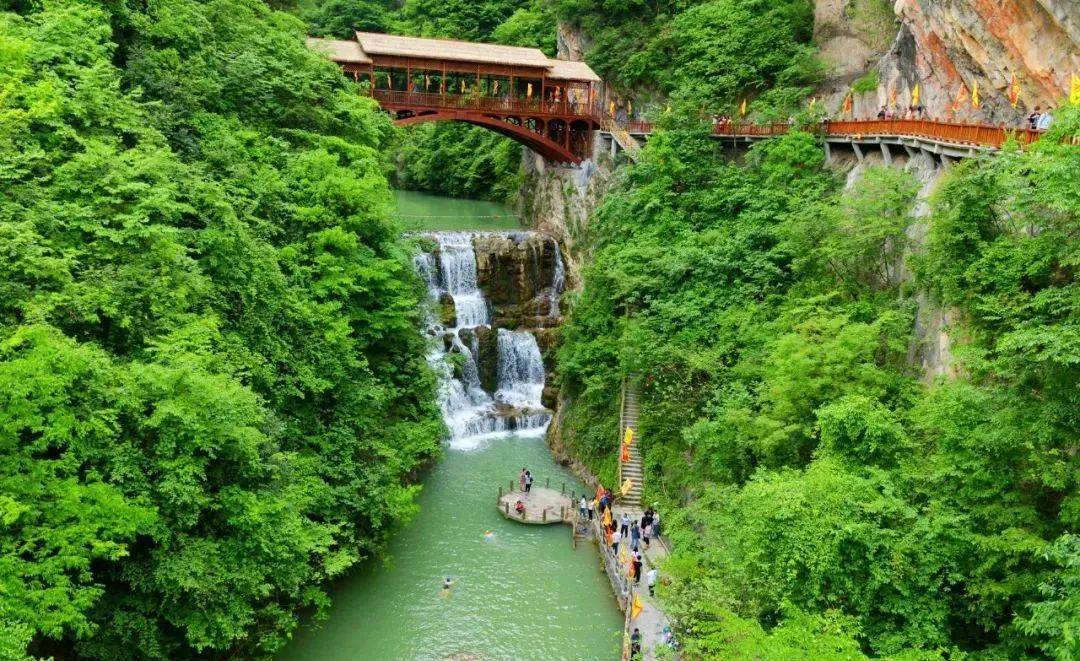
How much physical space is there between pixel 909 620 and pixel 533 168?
40.7 m

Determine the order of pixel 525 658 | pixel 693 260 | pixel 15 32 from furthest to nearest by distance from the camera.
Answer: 1. pixel 693 260
2. pixel 525 658
3. pixel 15 32

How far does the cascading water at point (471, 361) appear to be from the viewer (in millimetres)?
34031

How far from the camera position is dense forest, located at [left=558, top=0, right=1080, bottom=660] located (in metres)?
14.7

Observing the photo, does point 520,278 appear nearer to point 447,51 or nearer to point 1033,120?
point 447,51

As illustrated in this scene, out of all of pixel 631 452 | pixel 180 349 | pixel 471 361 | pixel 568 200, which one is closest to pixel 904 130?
pixel 631 452

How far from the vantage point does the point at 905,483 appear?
17.0 metres

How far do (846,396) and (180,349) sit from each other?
14983 mm

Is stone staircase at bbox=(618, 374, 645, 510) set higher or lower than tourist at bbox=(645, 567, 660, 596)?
higher

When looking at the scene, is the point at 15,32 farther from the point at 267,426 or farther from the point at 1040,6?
the point at 1040,6

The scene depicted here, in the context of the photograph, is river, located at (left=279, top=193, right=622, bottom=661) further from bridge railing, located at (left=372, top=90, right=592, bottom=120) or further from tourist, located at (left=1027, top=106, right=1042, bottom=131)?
bridge railing, located at (left=372, top=90, right=592, bottom=120)

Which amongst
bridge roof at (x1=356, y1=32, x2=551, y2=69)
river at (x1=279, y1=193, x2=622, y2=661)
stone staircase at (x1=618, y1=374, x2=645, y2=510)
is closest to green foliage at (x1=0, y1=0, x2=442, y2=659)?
river at (x1=279, y1=193, x2=622, y2=661)

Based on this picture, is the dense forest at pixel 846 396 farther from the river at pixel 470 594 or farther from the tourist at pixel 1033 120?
the river at pixel 470 594

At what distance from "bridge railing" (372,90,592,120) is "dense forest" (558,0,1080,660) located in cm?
1198

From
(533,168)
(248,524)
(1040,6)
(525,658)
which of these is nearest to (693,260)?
(1040,6)
